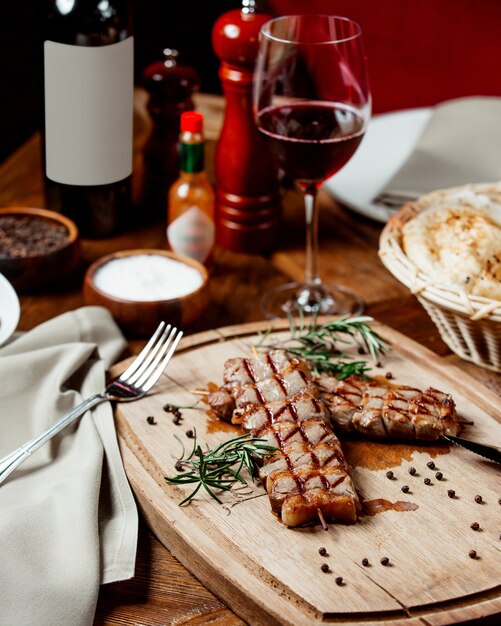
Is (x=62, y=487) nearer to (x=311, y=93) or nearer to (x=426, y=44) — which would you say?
(x=311, y=93)

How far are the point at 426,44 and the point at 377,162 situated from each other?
5.54ft

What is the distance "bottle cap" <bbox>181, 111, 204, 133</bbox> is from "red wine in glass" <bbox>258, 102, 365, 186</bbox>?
144 mm

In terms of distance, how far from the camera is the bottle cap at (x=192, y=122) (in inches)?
71.8

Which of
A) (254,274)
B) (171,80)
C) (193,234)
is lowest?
(254,274)

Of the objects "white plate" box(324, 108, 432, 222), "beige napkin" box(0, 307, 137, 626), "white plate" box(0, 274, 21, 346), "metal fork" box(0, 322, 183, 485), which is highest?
"white plate" box(324, 108, 432, 222)

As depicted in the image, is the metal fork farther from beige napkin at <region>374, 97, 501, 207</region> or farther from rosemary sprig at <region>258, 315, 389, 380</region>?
beige napkin at <region>374, 97, 501, 207</region>

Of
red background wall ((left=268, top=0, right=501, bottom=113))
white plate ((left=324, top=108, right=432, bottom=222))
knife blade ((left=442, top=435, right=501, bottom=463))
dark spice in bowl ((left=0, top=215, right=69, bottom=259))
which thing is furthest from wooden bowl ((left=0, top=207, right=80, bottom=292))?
red background wall ((left=268, top=0, right=501, bottom=113))

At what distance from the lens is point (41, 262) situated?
190 centimetres

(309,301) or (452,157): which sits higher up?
(452,157)

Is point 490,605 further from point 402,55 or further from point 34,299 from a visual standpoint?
point 402,55

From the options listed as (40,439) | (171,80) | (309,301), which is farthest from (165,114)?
(40,439)

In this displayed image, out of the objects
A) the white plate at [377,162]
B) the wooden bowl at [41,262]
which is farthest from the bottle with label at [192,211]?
the white plate at [377,162]

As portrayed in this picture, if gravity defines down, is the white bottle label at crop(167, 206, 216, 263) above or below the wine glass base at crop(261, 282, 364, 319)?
above

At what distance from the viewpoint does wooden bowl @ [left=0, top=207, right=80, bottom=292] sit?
1.88 meters
